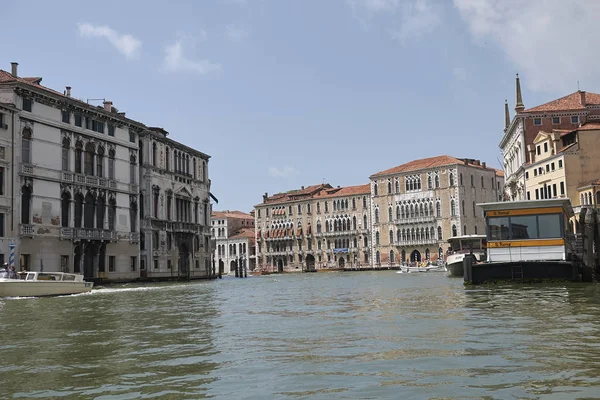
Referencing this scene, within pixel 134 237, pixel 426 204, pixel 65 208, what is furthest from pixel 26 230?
pixel 426 204

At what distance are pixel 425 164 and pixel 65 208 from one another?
5588 cm

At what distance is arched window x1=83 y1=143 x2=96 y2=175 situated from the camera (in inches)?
Answer: 1508

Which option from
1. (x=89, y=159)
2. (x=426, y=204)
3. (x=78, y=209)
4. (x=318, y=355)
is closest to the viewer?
(x=318, y=355)

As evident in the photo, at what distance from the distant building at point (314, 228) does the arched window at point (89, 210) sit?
5526cm

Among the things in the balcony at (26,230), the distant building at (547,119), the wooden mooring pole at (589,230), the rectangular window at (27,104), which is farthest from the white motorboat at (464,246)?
the rectangular window at (27,104)

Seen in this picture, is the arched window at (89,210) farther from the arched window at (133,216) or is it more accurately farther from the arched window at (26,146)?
the arched window at (26,146)

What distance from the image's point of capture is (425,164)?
84438mm

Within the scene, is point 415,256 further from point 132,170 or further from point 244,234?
point 132,170

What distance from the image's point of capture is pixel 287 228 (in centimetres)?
9694

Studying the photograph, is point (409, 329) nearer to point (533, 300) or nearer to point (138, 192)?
point (533, 300)

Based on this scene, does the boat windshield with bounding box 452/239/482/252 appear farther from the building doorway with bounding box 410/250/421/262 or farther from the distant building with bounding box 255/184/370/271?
the distant building with bounding box 255/184/370/271

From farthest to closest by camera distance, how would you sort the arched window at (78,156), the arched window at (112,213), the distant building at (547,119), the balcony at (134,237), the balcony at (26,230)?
the distant building at (547,119)
the balcony at (134,237)
the arched window at (112,213)
the arched window at (78,156)
the balcony at (26,230)

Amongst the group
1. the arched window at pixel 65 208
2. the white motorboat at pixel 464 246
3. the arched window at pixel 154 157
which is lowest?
the white motorboat at pixel 464 246

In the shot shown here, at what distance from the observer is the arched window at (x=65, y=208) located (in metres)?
36.2
